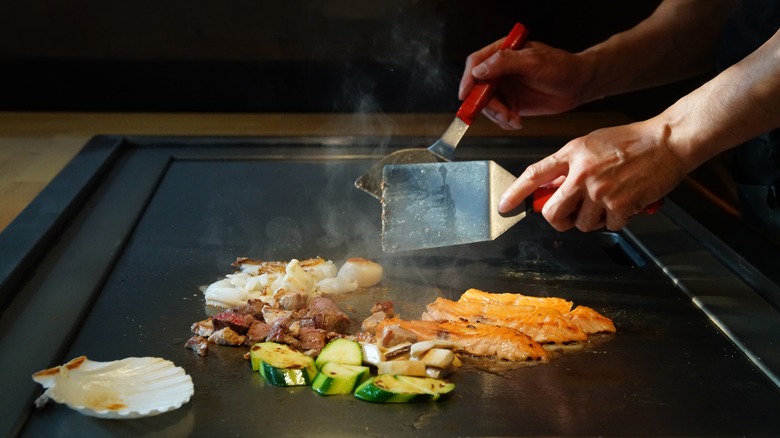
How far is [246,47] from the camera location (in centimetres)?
350

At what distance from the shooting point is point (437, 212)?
6.72ft

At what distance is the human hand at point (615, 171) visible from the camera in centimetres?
180

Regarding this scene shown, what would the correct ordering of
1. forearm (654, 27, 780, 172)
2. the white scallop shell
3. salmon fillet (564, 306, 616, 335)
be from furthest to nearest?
salmon fillet (564, 306, 616, 335)
forearm (654, 27, 780, 172)
the white scallop shell

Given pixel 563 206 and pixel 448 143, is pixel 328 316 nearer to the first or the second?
pixel 563 206

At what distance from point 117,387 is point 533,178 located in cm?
94

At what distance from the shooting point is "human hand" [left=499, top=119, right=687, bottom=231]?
180 centimetres

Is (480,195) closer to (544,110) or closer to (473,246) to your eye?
(473,246)

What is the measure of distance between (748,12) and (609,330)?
103 cm

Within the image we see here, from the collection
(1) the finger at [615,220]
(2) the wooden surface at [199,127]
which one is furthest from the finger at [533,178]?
(2) the wooden surface at [199,127]

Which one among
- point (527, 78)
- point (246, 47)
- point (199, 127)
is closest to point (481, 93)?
point (527, 78)

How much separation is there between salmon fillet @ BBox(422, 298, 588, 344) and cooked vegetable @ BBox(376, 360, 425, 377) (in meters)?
0.23

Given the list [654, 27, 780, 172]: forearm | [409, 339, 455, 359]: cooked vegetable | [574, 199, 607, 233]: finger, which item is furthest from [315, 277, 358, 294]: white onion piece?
[654, 27, 780, 172]: forearm

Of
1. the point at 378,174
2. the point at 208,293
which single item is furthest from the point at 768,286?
the point at 208,293

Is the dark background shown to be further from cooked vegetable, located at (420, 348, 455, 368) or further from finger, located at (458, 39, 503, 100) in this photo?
cooked vegetable, located at (420, 348, 455, 368)
